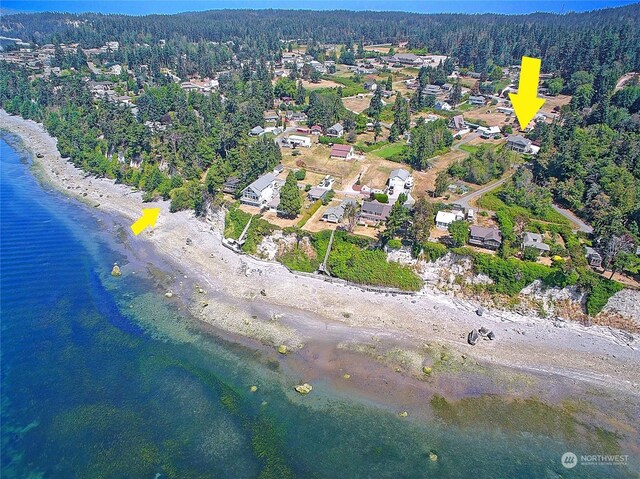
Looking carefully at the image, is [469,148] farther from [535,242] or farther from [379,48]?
[379,48]

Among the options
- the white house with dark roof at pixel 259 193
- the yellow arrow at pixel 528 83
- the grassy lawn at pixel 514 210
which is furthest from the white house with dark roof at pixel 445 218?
the yellow arrow at pixel 528 83

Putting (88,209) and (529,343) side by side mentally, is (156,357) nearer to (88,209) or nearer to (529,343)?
(529,343)

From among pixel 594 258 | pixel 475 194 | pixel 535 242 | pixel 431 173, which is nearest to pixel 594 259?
pixel 594 258

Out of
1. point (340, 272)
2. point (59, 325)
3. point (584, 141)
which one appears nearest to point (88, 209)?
point (59, 325)

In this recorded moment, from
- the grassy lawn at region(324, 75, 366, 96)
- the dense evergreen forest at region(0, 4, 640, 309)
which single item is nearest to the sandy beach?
the dense evergreen forest at region(0, 4, 640, 309)

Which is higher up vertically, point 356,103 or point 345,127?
point 356,103

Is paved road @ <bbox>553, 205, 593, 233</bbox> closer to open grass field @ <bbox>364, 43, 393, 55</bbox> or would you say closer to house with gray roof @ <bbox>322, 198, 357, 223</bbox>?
house with gray roof @ <bbox>322, 198, 357, 223</bbox>

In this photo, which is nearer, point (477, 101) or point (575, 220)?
point (575, 220)
